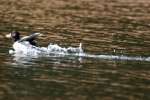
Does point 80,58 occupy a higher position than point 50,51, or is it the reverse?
point 50,51

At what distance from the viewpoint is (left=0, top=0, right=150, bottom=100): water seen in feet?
85.0

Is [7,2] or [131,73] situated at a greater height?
[7,2]

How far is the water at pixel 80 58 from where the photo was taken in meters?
25.9

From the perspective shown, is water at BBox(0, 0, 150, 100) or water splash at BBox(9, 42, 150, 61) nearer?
water at BBox(0, 0, 150, 100)

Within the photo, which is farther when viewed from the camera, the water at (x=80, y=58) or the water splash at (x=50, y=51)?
the water splash at (x=50, y=51)

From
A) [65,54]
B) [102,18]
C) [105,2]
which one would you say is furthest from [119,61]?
[105,2]

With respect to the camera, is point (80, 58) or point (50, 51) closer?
point (80, 58)

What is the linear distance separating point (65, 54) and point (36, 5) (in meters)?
35.3

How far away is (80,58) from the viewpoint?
3562 cm

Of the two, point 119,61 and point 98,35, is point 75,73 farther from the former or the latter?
point 98,35

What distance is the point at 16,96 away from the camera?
24.2 m

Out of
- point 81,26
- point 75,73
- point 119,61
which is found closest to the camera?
point 75,73

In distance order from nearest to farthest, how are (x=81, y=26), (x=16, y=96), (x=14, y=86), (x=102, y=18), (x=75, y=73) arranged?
(x=16, y=96)
(x=14, y=86)
(x=75, y=73)
(x=81, y=26)
(x=102, y=18)

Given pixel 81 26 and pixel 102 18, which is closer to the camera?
pixel 81 26
